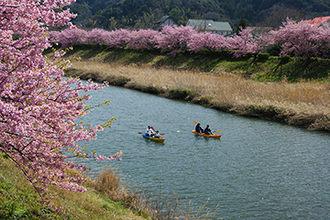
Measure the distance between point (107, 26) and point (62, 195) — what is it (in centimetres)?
13140

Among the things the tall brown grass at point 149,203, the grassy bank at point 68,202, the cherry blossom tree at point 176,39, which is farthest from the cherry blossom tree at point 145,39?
the grassy bank at point 68,202

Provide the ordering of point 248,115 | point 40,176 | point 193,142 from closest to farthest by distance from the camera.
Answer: point 40,176 → point 193,142 → point 248,115

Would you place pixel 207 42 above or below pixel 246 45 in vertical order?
above

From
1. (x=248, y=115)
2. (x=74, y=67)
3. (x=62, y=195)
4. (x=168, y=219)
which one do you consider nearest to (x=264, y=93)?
(x=248, y=115)

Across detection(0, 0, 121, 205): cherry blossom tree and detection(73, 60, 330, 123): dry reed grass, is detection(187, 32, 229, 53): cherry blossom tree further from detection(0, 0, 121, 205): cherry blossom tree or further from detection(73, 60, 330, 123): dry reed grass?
detection(0, 0, 121, 205): cherry blossom tree

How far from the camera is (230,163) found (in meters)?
14.5

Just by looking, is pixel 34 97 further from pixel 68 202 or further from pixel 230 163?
pixel 230 163

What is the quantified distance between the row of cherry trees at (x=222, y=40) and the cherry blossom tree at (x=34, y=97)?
26.9m

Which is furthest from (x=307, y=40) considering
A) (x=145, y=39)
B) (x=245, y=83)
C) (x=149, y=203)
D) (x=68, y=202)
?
(x=68, y=202)

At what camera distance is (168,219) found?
862cm

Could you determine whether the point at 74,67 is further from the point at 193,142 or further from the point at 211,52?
the point at 193,142

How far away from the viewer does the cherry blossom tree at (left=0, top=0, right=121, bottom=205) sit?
16.3 feet

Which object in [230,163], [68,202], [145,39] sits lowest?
[230,163]

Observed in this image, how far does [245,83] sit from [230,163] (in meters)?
16.4
